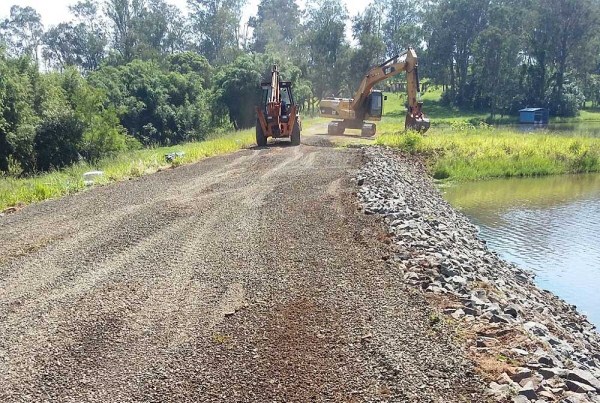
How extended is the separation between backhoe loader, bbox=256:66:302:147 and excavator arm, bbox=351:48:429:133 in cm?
697

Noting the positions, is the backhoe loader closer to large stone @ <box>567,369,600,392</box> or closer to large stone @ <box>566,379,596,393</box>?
large stone @ <box>567,369,600,392</box>

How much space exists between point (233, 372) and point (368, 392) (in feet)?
3.54

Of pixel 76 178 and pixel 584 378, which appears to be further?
pixel 76 178

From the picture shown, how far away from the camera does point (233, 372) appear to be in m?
4.20

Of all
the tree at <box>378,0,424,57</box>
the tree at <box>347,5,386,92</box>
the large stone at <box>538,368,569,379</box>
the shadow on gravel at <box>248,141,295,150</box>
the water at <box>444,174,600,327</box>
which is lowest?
the water at <box>444,174,600,327</box>

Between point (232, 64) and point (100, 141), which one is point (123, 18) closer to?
point (232, 64)

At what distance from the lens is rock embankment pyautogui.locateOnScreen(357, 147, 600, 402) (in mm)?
4090

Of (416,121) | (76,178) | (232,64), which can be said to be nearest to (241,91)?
(232,64)

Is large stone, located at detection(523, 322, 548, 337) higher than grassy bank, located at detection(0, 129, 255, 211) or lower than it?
lower

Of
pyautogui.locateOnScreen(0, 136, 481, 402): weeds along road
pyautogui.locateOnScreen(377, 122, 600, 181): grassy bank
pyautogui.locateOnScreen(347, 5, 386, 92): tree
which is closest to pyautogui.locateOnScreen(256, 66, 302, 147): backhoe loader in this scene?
pyautogui.locateOnScreen(377, 122, 600, 181): grassy bank

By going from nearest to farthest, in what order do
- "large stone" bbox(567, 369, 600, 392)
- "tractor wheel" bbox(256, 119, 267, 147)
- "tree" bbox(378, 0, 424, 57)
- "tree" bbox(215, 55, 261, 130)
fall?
1. "large stone" bbox(567, 369, 600, 392)
2. "tractor wheel" bbox(256, 119, 267, 147)
3. "tree" bbox(215, 55, 261, 130)
4. "tree" bbox(378, 0, 424, 57)

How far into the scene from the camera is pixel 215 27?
70125mm

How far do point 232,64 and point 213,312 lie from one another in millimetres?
35698

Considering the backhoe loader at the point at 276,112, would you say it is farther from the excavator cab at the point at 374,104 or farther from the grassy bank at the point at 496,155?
the excavator cab at the point at 374,104
